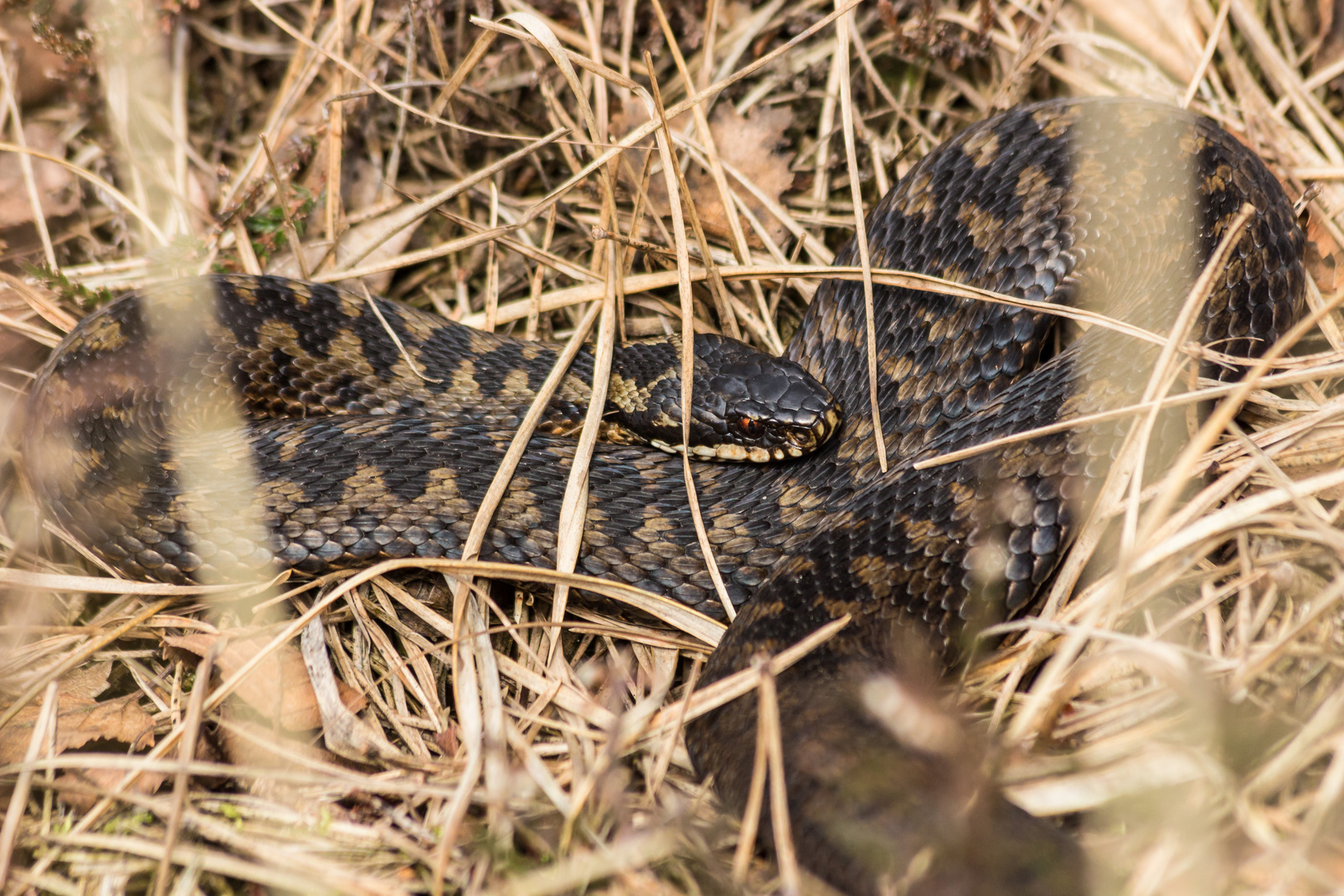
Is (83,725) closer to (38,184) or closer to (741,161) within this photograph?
(38,184)

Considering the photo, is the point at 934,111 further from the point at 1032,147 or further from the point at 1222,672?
the point at 1222,672

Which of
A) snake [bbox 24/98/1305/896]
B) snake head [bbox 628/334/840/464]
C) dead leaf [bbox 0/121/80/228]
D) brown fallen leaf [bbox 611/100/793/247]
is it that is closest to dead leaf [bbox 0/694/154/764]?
snake [bbox 24/98/1305/896]

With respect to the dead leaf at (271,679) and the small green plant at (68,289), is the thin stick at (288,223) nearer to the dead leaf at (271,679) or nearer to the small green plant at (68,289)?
the small green plant at (68,289)

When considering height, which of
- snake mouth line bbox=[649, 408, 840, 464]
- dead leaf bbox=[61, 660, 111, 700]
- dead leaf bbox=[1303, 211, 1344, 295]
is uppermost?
dead leaf bbox=[1303, 211, 1344, 295]

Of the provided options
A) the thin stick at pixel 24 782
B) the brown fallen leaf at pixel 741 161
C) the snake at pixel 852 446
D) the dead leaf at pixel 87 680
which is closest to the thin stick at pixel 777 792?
the snake at pixel 852 446

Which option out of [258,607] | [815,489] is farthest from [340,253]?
[815,489]

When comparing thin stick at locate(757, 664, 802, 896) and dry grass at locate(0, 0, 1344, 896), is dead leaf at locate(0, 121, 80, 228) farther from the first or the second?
thin stick at locate(757, 664, 802, 896)
